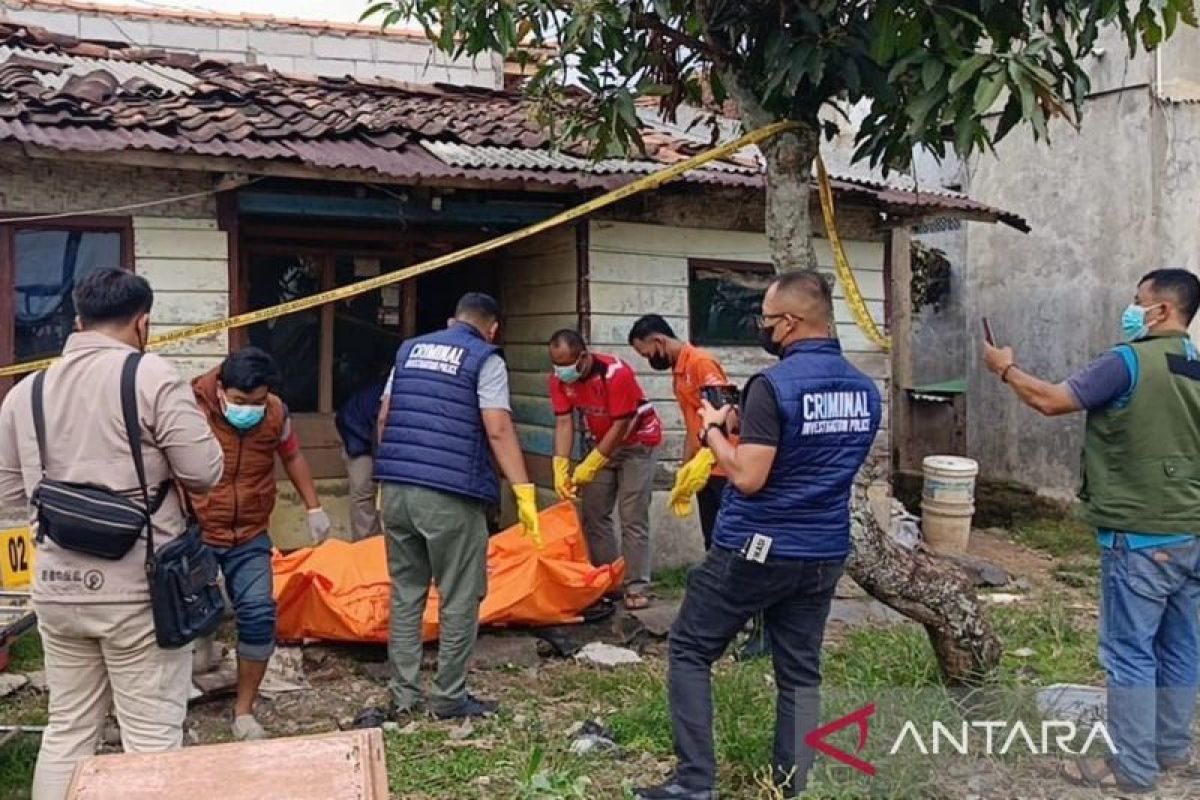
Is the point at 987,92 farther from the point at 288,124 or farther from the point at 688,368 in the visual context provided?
the point at 288,124

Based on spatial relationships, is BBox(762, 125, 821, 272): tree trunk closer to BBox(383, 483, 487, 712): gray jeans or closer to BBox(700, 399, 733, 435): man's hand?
BBox(700, 399, 733, 435): man's hand

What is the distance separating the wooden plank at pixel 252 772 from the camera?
2.16m

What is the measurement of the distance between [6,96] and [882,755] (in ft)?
18.1

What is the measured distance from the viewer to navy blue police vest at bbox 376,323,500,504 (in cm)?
458

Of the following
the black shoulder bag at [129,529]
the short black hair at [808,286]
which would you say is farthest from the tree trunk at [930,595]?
the black shoulder bag at [129,529]

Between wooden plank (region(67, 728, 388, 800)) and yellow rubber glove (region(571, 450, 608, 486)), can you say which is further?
yellow rubber glove (region(571, 450, 608, 486))

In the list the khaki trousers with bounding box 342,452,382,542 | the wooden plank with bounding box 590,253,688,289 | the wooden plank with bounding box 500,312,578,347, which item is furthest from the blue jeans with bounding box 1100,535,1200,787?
the khaki trousers with bounding box 342,452,382,542

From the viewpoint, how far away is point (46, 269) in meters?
6.16

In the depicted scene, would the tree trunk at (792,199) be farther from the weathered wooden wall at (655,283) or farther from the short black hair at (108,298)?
the weathered wooden wall at (655,283)

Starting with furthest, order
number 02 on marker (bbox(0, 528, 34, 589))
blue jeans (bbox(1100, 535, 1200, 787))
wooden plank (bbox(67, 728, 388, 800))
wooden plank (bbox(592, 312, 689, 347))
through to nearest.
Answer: wooden plank (bbox(592, 312, 689, 347)) < number 02 on marker (bbox(0, 528, 34, 589)) < blue jeans (bbox(1100, 535, 1200, 787)) < wooden plank (bbox(67, 728, 388, 800))

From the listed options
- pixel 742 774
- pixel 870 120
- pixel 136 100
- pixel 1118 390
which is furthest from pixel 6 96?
pixel 1118 390

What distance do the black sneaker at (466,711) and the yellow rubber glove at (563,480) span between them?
1.78 meters

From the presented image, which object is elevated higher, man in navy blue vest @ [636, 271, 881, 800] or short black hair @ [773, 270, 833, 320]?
short black hair @ [773, 270, 833, 320]

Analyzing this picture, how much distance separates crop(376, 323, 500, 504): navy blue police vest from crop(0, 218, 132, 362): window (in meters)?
2.58
